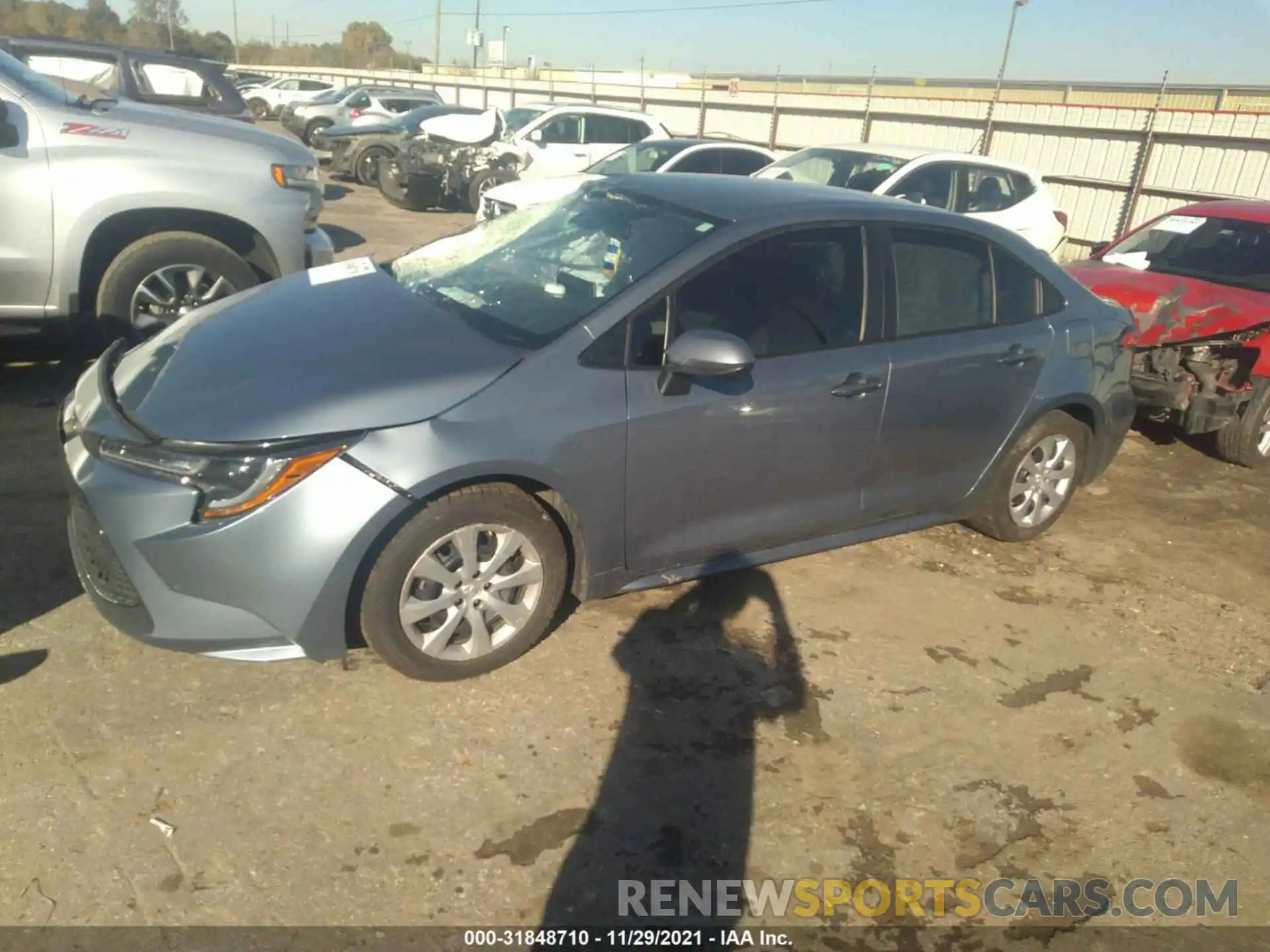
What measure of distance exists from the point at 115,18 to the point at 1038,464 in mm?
76406

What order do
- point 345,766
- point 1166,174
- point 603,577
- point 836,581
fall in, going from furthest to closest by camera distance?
point 1166,174 < point 836,581 < point 603,577 < point 345,766

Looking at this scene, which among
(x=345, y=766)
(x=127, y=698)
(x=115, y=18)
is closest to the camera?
(x=345, y=766)

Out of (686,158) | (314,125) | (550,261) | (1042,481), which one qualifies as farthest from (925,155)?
(314,125)

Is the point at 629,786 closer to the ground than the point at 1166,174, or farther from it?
closer to the ground

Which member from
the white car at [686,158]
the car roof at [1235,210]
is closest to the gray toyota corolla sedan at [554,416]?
the car roof at [1235,210]

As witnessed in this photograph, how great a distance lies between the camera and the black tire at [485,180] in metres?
13.8

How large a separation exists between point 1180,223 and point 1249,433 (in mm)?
1868

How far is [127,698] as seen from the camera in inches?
118

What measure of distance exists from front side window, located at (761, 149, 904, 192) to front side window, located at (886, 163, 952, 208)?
181 mm

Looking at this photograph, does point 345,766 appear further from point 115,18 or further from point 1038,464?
point 115,18

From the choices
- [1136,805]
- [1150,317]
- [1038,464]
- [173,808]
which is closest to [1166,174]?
[1150,317]

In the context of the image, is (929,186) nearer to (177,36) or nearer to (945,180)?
(945,180)

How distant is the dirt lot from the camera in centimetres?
247

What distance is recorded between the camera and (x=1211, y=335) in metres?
5.64
